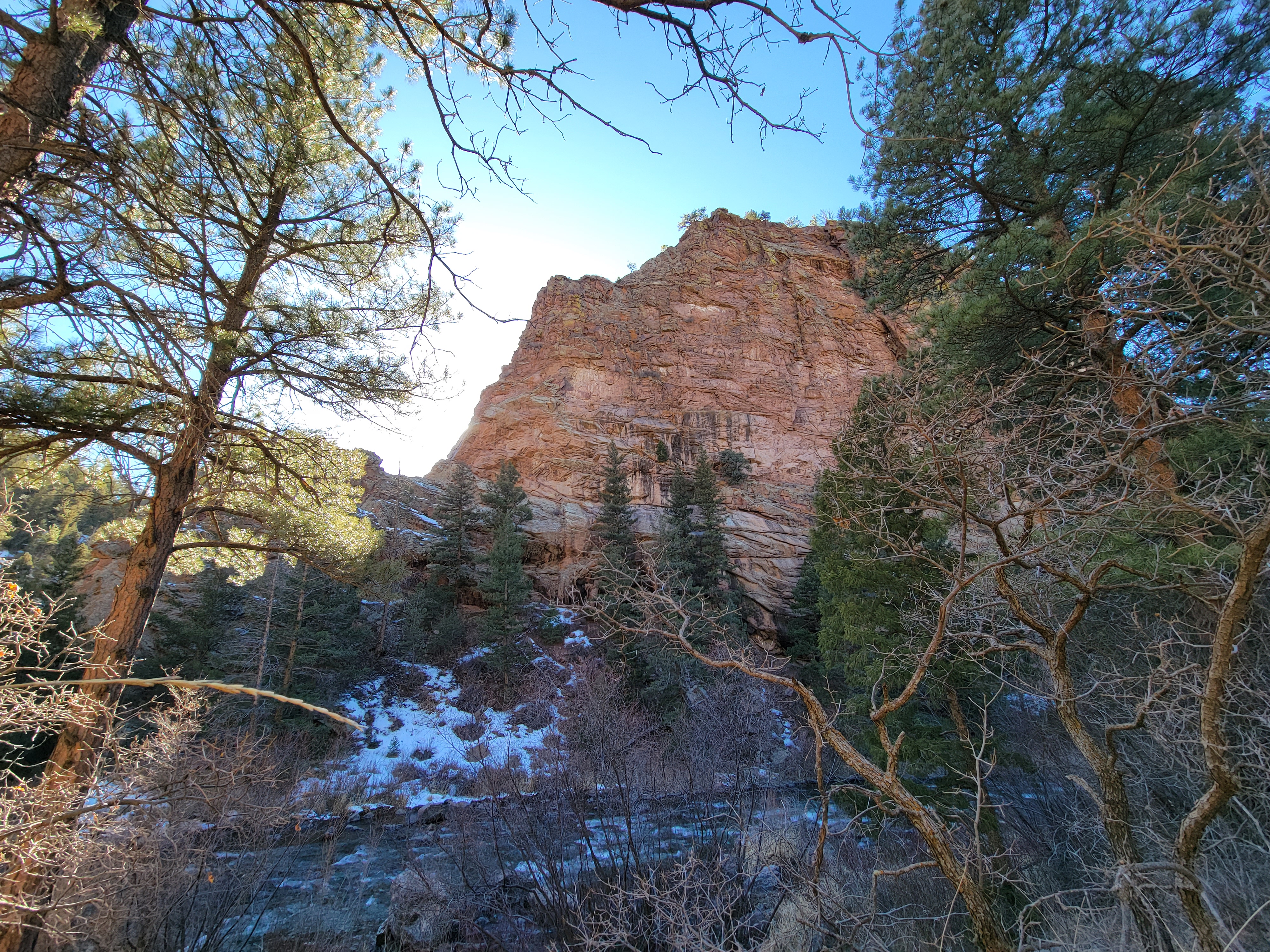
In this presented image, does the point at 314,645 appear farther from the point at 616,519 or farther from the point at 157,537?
the point at 157,537

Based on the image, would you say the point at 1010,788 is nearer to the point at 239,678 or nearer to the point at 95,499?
the point at 95,499

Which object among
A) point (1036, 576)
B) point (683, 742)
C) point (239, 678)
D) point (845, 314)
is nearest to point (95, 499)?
point (1036, 576)

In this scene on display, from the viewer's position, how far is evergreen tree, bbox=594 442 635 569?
845 inches

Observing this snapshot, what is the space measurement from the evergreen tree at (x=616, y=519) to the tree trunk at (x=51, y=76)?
17743mm

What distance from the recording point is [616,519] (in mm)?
22859

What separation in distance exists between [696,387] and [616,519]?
47.8ft

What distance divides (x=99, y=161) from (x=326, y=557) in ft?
13.1

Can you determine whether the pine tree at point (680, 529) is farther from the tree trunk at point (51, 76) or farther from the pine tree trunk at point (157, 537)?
the tree trunk at point (51, 76)

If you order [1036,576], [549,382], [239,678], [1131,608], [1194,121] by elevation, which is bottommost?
[239,678]

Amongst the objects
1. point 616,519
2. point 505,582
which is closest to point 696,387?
point 616,519

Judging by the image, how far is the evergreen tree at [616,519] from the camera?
21469 millimetres

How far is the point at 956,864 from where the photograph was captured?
9.80ft

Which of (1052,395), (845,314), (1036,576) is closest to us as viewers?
(1036,576)

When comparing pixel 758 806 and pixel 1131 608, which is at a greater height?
pixel 1131 608
